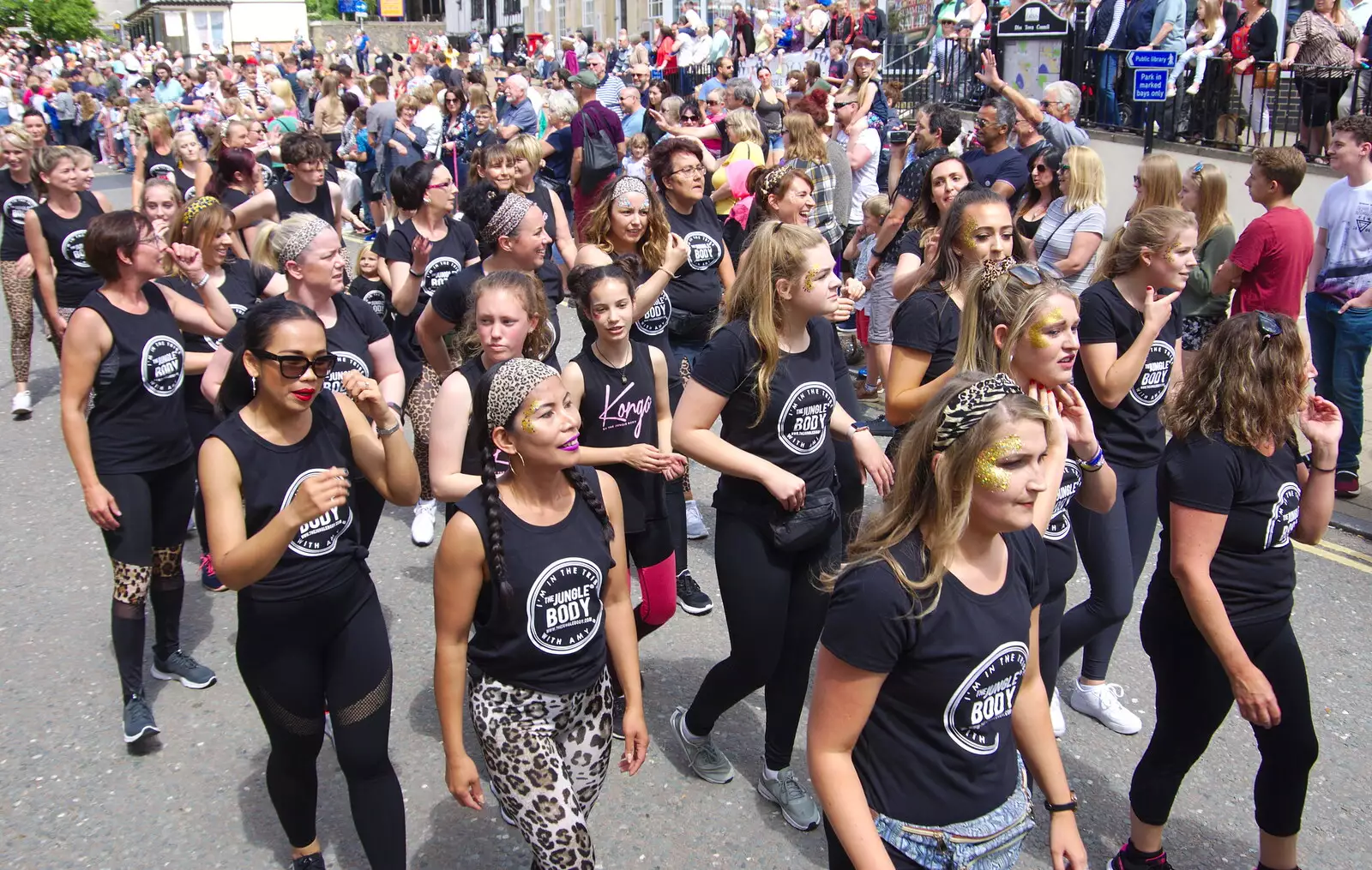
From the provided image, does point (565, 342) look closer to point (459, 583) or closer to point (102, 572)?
point (102, 572)

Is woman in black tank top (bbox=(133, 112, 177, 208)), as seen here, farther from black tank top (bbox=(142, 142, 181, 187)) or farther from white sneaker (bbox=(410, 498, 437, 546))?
white sneaker (bbox=(410, 498, 437, 546))

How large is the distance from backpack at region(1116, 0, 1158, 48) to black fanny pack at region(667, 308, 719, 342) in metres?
9.16

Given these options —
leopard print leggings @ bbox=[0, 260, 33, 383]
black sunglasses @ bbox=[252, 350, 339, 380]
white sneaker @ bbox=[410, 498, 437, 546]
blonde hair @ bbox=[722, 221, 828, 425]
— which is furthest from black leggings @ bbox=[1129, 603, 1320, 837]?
leopard print leggings @ bbox=[0, 260, 33, 383]

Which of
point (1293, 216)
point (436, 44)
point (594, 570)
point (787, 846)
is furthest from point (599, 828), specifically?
point (436, 44)

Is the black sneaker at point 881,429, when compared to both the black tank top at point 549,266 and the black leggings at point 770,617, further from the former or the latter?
the black leggings at point 770,617

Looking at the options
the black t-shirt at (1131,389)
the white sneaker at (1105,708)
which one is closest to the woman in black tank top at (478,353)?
the black t-shirt at (1131,389)

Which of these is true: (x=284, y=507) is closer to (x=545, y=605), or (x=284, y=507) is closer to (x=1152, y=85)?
(x=545, y=605)

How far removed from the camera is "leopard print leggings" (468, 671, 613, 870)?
2939 mm

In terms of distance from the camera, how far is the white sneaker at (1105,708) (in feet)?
14.8

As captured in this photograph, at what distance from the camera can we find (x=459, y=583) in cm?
296

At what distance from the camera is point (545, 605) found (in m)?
3.02

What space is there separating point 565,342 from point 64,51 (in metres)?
43.5

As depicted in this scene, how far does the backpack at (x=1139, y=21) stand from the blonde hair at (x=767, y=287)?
36.1 feet

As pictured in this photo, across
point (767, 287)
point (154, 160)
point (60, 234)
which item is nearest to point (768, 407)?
point (767, 287)
